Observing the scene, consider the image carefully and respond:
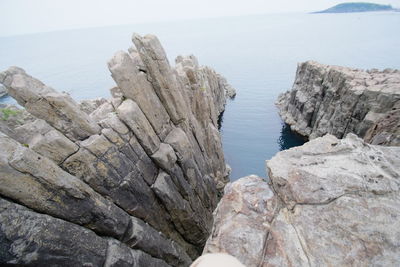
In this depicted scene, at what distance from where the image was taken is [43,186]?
29.1 ft

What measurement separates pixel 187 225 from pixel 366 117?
97.2 feet

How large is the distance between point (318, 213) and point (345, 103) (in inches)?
1296

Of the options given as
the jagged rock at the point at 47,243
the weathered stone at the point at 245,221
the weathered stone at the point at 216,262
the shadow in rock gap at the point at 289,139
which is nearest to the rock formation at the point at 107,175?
the jagged rock at the point at 47,243

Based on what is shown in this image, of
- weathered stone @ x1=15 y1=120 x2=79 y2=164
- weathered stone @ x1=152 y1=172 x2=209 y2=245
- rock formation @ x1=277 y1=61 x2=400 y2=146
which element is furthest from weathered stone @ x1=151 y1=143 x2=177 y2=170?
rock formation @ x1=277 y1=61 x2=400 y2=146

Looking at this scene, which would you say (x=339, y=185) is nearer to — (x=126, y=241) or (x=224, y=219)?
(x=224, y=219)

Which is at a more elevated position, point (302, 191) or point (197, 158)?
point (302, 191)

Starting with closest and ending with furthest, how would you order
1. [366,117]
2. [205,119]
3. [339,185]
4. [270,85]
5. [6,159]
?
[6,159]
[339,185]
[205,119]
[366,117]
[270,85]

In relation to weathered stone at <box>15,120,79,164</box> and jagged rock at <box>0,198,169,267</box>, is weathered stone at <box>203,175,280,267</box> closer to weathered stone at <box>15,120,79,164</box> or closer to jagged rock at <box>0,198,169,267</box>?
jagged rock at <box>0,198,169,267</box>

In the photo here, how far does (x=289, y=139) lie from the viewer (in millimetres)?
46938

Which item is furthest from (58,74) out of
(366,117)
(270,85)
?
(366,117)

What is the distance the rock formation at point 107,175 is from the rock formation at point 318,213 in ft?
20.9

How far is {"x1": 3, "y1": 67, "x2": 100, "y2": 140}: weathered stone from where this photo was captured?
33.2ft

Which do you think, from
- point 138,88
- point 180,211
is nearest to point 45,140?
point 138,88

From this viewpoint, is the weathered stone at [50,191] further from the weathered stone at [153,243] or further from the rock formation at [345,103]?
the rock formation at [345,103]
